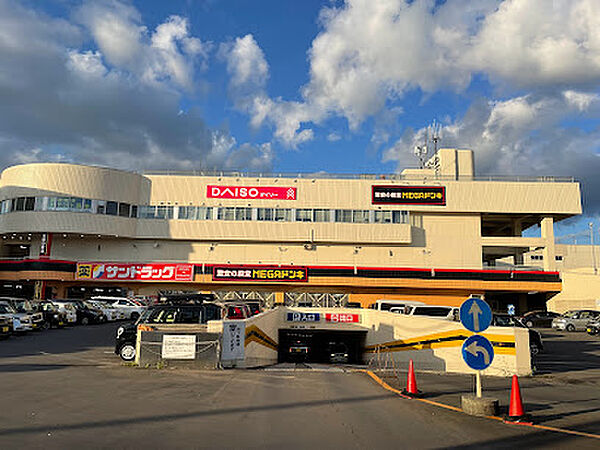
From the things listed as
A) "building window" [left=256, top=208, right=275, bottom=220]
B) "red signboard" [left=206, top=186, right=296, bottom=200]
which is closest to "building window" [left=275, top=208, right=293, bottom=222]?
"building window" [left=256, top=208, right=275, bottom=220]

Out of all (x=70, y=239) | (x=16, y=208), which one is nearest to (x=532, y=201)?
(x=70, y=239)

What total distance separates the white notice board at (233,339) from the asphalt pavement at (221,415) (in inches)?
45.8

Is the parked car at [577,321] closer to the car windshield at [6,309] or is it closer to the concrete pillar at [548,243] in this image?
the concrete pillar at [548,243]

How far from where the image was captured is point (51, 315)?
26.1 metres

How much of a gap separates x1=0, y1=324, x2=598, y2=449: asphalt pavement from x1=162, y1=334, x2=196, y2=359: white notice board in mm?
850

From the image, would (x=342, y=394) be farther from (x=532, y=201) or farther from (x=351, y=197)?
(x=532, y=201)

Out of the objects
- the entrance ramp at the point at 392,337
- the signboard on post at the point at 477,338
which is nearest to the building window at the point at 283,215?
the entrance ramp at the point at 392,337

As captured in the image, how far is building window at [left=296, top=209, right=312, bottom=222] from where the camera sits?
5025 centimetres

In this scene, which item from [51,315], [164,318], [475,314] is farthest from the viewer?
[51,315]

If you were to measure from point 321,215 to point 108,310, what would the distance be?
25.4m

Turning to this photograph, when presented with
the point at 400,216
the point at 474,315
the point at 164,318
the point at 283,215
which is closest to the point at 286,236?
the point at 283,215

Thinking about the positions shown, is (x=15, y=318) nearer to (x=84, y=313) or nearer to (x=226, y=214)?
(x=84, y=313)

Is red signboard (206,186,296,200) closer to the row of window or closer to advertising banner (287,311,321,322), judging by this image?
the row of window

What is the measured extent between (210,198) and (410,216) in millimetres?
23731
